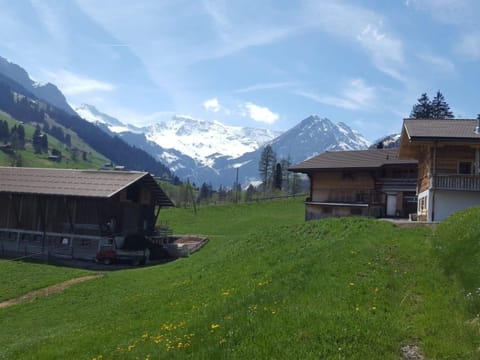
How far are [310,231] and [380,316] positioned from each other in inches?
560

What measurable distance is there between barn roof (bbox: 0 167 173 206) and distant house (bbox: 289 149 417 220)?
1818 cm

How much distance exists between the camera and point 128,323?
15.7m

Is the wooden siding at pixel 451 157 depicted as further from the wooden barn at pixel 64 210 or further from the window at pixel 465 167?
the wooden barn at pixel 64 210

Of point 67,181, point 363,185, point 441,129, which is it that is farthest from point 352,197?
point 67,181

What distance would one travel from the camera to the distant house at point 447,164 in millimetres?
32219

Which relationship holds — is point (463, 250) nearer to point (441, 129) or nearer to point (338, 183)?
point (441, 129)

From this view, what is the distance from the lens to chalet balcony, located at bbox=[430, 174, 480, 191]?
31891 mm

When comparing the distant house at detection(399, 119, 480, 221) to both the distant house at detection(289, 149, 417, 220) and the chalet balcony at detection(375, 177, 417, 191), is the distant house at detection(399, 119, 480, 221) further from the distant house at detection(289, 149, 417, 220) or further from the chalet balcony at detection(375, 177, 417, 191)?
the distant house at detection(289, 149, 417, 220)

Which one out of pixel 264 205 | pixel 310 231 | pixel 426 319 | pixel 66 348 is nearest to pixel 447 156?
pixel 310 231

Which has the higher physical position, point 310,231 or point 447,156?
point 447,156

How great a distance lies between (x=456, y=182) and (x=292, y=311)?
24.7 metres

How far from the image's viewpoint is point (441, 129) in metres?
34.8

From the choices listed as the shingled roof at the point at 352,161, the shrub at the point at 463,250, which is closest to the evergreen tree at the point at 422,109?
the shingled roof at the point at 352,161

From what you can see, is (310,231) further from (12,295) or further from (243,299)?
(12,295)
